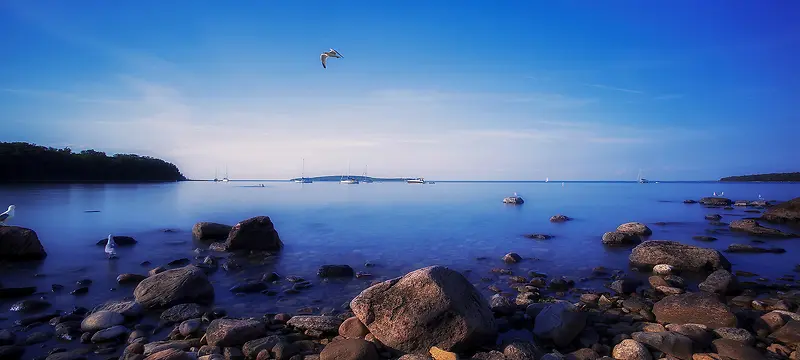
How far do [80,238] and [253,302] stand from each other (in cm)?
1885

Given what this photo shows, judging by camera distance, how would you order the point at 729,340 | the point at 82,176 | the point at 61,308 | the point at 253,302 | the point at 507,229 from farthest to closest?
the point at 82,176, the point at 507,229, the point at 253,302, the point at 61,308, the point at 729,340

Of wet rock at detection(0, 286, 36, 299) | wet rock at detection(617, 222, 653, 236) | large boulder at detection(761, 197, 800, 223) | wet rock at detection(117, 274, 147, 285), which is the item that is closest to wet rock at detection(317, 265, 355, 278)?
wet rock at detection(117, 274, 147, 285)

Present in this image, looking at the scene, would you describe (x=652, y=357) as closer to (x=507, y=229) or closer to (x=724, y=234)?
(x=507, y=229)

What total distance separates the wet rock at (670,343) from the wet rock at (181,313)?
32.5ft

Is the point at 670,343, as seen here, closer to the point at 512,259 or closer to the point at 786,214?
the point at 512,259

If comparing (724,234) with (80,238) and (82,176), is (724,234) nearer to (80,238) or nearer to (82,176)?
(80,238)

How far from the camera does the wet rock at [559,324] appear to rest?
26.1ft

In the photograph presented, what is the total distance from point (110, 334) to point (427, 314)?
6.63m

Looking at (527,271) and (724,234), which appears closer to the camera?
(527,271)

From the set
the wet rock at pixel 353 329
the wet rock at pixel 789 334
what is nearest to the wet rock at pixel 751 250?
the wet rock at pixel 789 334

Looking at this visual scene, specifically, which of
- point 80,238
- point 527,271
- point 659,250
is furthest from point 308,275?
point 80,238

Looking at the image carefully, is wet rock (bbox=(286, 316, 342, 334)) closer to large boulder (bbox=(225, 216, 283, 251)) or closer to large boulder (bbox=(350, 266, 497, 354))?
large boulder (bbox=(350, 266, 497, 354))

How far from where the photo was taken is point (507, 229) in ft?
100

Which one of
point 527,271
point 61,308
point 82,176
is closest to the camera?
point 61,308
